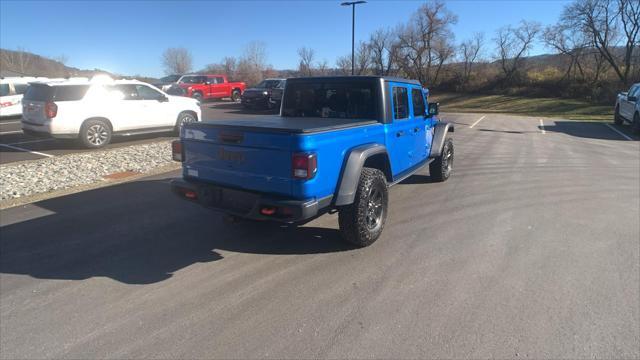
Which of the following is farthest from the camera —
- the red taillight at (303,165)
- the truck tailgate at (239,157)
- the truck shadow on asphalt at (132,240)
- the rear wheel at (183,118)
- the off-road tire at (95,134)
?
the rear wheel at (183,118)

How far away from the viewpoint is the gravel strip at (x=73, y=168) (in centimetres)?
673

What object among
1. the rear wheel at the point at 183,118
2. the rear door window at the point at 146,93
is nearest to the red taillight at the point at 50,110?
the rear door window at the point at 146,93

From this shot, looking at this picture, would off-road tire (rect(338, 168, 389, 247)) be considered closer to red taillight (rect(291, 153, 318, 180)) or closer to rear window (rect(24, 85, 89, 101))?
red taillight (rect(291, 153, 318, 180))

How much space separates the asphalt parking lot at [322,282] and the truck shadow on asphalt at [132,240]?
23 millimetres

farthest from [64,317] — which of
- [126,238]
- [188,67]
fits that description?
[188,67]

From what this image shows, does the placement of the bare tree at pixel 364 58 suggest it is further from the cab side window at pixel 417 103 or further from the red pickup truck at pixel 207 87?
the cab side window at pixel 417 103

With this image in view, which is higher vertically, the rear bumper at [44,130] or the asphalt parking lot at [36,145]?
the rear bumper at [44,130]

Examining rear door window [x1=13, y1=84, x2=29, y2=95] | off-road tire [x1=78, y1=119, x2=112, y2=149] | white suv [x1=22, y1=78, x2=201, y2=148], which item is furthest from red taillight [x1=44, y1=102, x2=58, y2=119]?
rear door window [x1=13, y1=84, x2=29, y2=95]

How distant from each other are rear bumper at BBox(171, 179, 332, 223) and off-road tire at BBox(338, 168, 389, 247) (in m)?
0.37

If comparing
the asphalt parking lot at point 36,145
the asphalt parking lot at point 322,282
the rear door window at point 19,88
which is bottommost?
the asphalt parking lot at point 322,282

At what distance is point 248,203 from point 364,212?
1171 mm

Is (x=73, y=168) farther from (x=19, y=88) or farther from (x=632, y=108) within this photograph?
(x=632, y=108)

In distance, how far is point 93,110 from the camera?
33.8 feet

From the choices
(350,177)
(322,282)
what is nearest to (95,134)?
(350,177)
